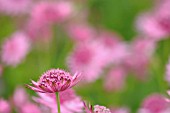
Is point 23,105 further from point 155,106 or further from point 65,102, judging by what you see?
point 155,106

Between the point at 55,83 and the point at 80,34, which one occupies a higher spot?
the point at 80,34

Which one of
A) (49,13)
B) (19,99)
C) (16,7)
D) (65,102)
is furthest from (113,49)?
(65,102)

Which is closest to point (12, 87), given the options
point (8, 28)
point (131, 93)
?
point (131, 93)

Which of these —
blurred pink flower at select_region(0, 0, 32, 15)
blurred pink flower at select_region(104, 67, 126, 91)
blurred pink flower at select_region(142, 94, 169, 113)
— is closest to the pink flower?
blurred pink flower at select_region(104, 67, 126, 91)

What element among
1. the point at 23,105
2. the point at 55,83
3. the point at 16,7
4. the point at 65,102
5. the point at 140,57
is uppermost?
the point at 16,7

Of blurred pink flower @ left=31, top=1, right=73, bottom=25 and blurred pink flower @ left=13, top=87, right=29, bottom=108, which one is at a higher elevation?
blurred pink flower @ left=31, top=1, right=73, bottom=25

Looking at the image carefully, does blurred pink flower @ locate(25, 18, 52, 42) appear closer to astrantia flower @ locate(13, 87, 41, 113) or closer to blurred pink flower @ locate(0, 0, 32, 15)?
blurred pink flower @ locate(0, 0, 32, 15)
